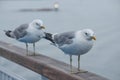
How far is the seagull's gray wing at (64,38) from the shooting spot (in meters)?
2.61

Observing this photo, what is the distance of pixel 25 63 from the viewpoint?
289cm

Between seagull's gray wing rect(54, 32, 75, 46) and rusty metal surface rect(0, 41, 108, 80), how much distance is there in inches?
5.6

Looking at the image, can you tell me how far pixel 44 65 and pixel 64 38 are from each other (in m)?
0.26

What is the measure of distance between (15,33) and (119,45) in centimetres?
3178

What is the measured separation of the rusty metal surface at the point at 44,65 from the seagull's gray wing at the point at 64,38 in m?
0.14

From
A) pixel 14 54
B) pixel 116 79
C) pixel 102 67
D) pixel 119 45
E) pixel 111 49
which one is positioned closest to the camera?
pixel 14 54

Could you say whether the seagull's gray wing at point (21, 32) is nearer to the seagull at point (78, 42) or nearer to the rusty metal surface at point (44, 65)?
the rusty metal surface at point (44, 65)

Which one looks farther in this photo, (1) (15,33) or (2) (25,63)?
(1) (15,33)

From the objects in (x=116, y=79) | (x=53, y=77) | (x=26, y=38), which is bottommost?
(x=116, y=79)

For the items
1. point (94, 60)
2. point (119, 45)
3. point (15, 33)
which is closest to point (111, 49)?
point (119, 45)

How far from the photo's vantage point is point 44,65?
2.64 metres

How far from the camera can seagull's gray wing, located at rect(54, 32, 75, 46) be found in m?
2.61

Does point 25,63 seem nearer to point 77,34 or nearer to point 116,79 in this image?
point 77,34

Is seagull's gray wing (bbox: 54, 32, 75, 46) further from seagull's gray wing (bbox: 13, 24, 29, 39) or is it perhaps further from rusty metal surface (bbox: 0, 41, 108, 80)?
seagull's gray wing (bbox: 13, 24, 29, 39)
